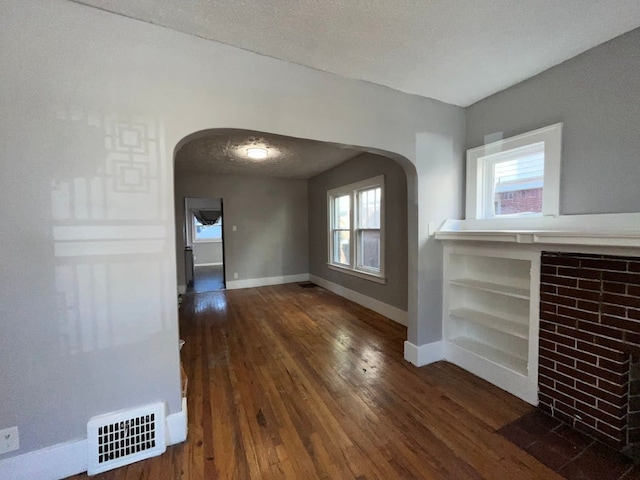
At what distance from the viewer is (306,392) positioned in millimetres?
2178

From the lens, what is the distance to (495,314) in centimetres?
251

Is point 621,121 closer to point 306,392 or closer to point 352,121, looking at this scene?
point 352,121

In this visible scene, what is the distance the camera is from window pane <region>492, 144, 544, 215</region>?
218cm

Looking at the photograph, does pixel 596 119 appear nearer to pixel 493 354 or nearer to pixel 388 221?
pixel 493 354

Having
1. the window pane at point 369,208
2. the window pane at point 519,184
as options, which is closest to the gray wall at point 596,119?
the window pane at point 519,184

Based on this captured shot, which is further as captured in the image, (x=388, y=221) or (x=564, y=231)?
(x=388, y=221)

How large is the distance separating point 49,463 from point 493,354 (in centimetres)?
308

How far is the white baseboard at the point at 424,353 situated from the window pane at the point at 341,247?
2.46 meters

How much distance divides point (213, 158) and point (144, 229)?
3156mm

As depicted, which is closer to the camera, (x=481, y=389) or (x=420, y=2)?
(x=420, y=2)

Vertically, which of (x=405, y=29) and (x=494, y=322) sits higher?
(x=405, y=29)

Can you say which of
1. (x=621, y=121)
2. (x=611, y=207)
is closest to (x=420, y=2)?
(x=621, y=121)

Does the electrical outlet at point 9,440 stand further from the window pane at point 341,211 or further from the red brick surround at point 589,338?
the window pane at point 341,211

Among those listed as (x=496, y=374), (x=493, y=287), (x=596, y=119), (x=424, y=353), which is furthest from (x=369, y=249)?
(x=596, y=119)
